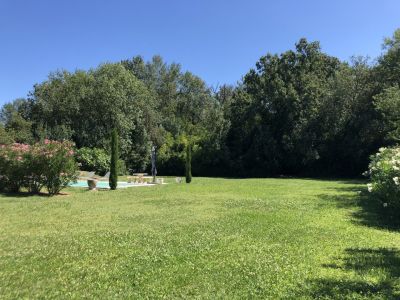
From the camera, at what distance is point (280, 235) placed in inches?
336

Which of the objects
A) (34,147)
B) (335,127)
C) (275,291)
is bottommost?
(275,291)

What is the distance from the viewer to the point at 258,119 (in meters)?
37.6

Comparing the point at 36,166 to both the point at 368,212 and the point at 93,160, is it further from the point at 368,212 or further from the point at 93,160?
the point at 93,160

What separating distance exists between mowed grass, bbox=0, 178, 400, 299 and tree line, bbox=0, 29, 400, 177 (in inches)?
952

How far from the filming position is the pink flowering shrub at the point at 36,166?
55.6 feet

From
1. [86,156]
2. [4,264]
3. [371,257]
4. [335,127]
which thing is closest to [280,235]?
[371,257]

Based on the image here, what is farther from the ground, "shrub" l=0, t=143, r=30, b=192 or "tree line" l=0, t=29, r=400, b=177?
"tree line" l=0, t=29, r=400, b=177

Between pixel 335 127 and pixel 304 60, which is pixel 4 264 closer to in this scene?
pixel 335 127

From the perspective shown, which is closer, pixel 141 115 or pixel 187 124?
pixel 141 115

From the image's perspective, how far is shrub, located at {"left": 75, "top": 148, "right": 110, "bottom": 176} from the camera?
3300 centimetres

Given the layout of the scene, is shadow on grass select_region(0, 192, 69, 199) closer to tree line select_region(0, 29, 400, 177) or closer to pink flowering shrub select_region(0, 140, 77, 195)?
pink flowering shrub select_region(0, 140, 77, 195)

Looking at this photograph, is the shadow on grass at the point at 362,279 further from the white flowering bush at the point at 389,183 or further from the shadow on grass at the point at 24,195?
the shadow on grass at the point at 24,195

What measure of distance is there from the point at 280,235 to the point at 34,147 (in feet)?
41.0

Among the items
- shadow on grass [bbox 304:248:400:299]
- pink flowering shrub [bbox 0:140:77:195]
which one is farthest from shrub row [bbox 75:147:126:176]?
shadow on grass [bbox 304:248:400:299]
